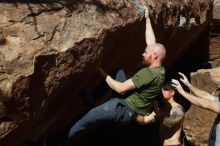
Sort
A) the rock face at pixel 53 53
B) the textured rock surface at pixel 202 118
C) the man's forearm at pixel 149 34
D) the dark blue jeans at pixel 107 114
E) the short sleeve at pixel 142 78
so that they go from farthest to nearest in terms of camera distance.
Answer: the textured rock surface at pixel 202 118 < the man's forearm at pixel 149 34 < the dark blue jeans at pixel 107 114 < the short sleeve at pixel 142 78 < the rock face at pixel 53 53

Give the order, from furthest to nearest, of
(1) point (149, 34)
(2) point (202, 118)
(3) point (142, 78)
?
(2) point (202, 118) → (1) point (149, 34) → (3) point (142, 78)

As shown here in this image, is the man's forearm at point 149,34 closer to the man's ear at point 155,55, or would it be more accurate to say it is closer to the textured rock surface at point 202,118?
Answer: the man's ear at point 155,55

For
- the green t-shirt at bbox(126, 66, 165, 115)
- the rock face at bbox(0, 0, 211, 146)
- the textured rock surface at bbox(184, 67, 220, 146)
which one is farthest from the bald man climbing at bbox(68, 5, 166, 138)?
the textured rock surface at bbox(184, 67, 220, 146)

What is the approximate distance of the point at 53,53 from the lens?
562 centimetres

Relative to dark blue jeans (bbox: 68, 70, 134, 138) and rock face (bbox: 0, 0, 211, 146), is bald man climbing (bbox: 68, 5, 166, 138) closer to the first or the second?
dark blue jeans (bbox: 68, 70, 134, 138)

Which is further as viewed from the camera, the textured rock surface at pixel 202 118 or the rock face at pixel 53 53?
the textured rock surface at pixel 202 118

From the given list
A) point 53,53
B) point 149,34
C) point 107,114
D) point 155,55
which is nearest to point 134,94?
point 107,114

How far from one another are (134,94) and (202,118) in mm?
3133

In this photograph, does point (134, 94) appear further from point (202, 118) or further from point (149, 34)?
point (202, 118)

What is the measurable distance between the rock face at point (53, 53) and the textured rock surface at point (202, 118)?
8.25 feet

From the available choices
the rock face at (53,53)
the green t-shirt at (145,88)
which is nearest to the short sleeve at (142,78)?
the green t-shirt at (145,88)

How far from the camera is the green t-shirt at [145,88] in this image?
243 inches

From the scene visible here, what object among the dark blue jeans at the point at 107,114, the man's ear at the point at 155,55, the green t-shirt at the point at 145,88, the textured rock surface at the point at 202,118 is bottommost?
the textured rock surface at the point at 202,118

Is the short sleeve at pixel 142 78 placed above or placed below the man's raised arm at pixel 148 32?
below
